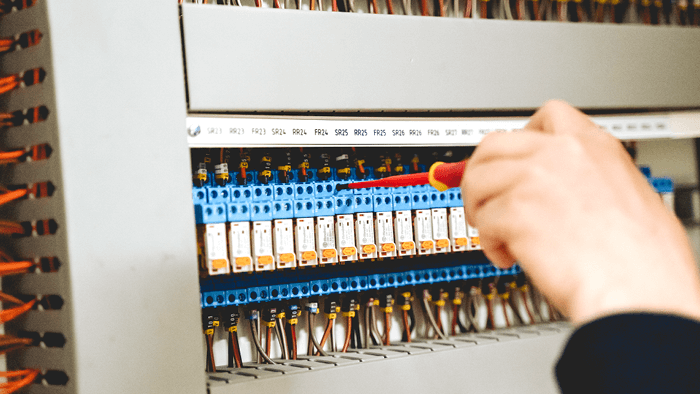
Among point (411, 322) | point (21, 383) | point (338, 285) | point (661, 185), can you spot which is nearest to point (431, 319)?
Result: point (411, 322)

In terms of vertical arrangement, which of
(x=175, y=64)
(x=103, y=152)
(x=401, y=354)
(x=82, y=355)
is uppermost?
(x=175, y=64)

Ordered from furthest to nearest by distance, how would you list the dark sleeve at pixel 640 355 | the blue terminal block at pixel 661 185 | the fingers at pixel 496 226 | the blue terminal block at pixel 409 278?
the blue terminal block at pixel 661 185 → the blue terminal block at pixel 409 278 → the fingers at pixel 496 226 → the dark sleeve at pixel 640 355

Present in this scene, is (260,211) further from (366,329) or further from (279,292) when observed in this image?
(366,329)

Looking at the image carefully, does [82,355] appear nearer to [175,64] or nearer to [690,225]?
[175,64]

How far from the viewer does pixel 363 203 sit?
3.92 feet

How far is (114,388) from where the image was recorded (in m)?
0.89

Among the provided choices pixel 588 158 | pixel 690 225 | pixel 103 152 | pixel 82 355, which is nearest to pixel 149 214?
pixel 103 152

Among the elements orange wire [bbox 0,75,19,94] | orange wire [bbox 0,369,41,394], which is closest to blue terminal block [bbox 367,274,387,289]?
orange wire [bbox 0,369,41,394]

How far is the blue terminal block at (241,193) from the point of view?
1.08m

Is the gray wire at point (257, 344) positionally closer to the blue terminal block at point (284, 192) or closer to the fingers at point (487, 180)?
the blue terminal block at point (284, 192)

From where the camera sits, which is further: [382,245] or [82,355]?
[382,245]

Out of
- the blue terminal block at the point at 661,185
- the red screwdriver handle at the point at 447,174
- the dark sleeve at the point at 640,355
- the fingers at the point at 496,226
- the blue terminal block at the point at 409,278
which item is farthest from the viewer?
the blue terminal block at the point at 661,185

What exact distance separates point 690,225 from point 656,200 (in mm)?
1416

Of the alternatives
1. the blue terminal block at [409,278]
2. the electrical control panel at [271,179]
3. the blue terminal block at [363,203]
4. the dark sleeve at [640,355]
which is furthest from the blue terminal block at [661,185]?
the dark sleeve at [640,355]
